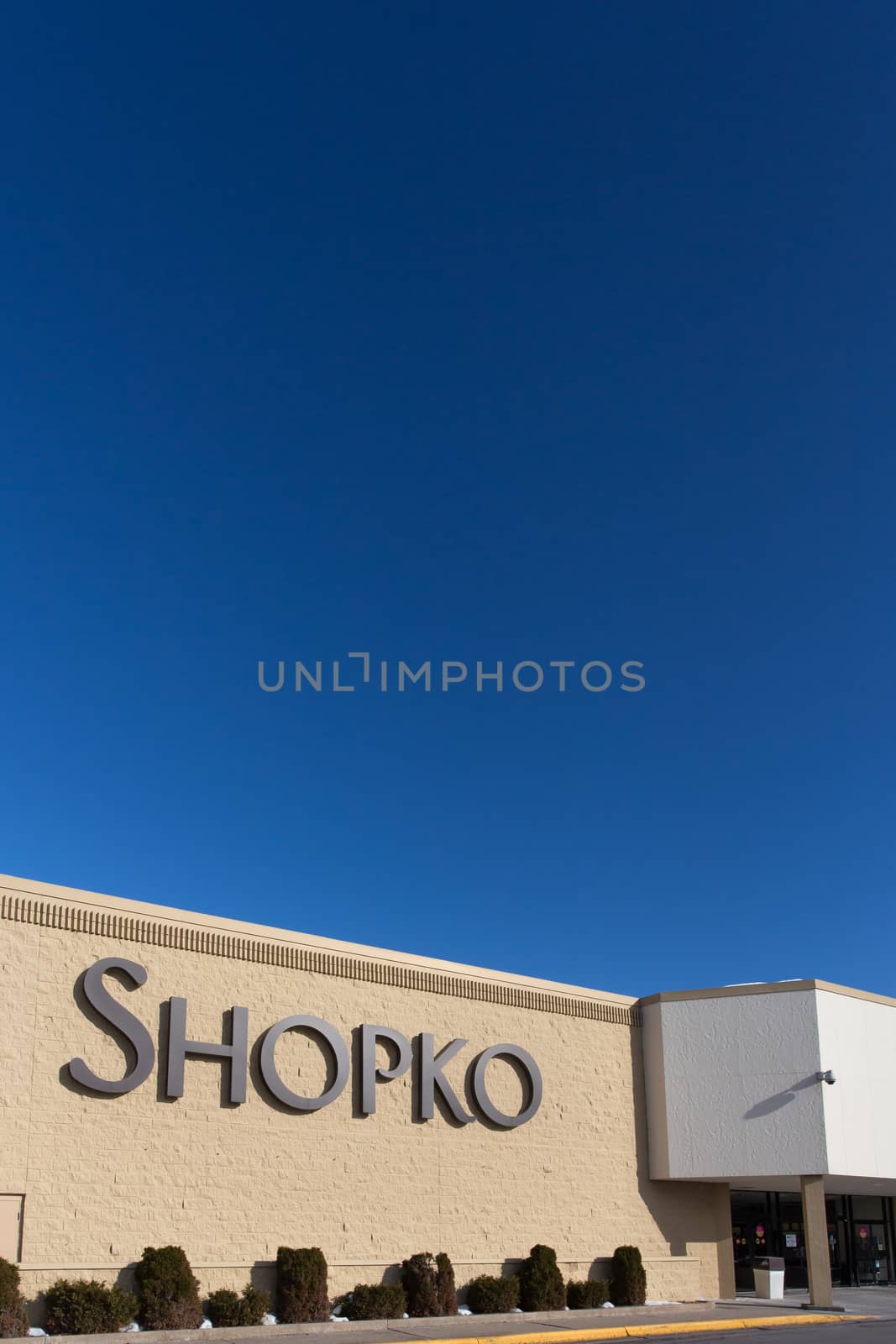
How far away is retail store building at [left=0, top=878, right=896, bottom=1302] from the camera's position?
71.2 feet

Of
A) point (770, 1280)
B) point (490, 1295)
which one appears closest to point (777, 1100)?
point (770, 1280)

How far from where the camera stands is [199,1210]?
22.9m

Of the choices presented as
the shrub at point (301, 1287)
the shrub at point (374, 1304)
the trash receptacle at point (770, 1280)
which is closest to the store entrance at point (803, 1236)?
the trash receptacle at point (770, 1280)

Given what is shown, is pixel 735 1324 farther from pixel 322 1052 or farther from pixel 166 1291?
pixel 166 1291

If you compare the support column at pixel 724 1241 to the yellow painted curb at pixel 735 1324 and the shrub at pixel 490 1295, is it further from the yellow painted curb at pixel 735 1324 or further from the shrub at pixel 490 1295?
the shrub at pixel 490 1295

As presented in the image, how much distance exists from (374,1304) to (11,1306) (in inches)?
286

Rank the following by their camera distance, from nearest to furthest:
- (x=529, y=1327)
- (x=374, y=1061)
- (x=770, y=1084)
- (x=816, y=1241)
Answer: (x=529, y=1327) → (x=374, y=1061) → (x=816, y=1241) → (x=770, y=1084)

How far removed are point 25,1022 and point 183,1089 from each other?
11.0ft

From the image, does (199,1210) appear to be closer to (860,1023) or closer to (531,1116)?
(531,1116)

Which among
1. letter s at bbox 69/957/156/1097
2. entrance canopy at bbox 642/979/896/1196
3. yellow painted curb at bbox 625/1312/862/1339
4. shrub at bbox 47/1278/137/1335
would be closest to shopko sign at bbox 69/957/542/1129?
letter s at bbox 69/957/156/1097

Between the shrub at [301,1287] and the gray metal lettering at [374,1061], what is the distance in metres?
3.25

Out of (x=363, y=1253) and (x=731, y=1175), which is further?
(x=731, y=1175)

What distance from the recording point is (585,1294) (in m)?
27.5

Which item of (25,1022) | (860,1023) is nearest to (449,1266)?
(25,1022)
